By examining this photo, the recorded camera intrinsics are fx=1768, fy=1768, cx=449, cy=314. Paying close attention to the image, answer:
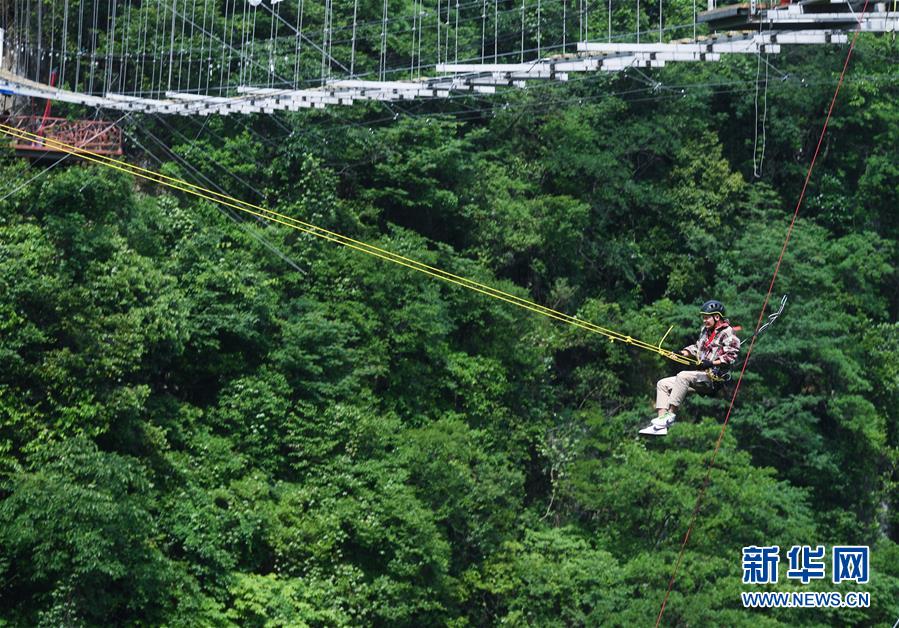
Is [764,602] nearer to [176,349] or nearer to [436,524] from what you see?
[436,524]

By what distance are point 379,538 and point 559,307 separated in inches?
328

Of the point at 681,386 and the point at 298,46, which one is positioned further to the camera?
the point at 298,46

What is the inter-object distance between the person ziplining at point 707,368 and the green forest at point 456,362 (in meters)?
8.94

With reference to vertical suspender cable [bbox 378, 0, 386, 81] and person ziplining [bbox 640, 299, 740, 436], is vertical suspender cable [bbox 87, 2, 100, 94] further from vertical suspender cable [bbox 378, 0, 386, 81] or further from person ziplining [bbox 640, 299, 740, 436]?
person ziplining [bbox 640, 299, 740, 436]

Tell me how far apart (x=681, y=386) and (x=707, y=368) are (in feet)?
1.14

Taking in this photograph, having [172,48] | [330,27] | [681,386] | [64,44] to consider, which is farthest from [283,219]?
[681,386]

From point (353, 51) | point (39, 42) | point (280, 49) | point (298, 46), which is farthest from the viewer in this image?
point (280, 49)

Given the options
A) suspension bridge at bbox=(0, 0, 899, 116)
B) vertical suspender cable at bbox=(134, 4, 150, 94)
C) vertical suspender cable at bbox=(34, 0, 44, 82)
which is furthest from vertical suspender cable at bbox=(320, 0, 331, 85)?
vertical suspender cable at bbox=(34, 0, 44, 82)

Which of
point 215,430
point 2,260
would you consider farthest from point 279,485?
point 2,260

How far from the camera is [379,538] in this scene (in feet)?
94.3

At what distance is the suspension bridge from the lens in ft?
93.9

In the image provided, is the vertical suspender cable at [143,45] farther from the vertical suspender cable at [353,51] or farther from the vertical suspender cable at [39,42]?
the vertical suspender cable at [353,51]

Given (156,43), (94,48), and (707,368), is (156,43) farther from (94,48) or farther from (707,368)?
(707,368)

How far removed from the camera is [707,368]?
19.6 m
